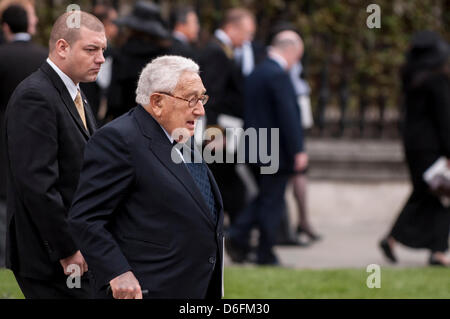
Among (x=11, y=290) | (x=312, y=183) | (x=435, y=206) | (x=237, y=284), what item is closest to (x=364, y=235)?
(x=312, y=183)

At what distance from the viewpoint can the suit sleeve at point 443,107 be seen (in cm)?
905

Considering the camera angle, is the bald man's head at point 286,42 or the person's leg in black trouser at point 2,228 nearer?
the person's leg in black trouser at point 2,228

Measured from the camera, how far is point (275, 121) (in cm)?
896

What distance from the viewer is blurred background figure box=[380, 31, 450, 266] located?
9.09 m

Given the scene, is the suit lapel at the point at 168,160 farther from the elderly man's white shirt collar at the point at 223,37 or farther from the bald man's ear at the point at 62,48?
the elderly man's white shirt collar at the point at 223,37

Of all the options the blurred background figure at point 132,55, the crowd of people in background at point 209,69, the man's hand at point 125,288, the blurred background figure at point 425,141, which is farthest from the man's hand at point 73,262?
the blurred background figure at point 425,141

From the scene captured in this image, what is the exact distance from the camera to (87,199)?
419 cm

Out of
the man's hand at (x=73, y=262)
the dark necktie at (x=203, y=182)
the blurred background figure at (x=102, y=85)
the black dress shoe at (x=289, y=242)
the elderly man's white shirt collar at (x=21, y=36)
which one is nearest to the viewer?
the dark necktie at (x=203, y=182)

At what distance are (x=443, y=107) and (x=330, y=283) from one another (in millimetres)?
2133

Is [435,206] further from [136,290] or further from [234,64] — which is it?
[136,290]
